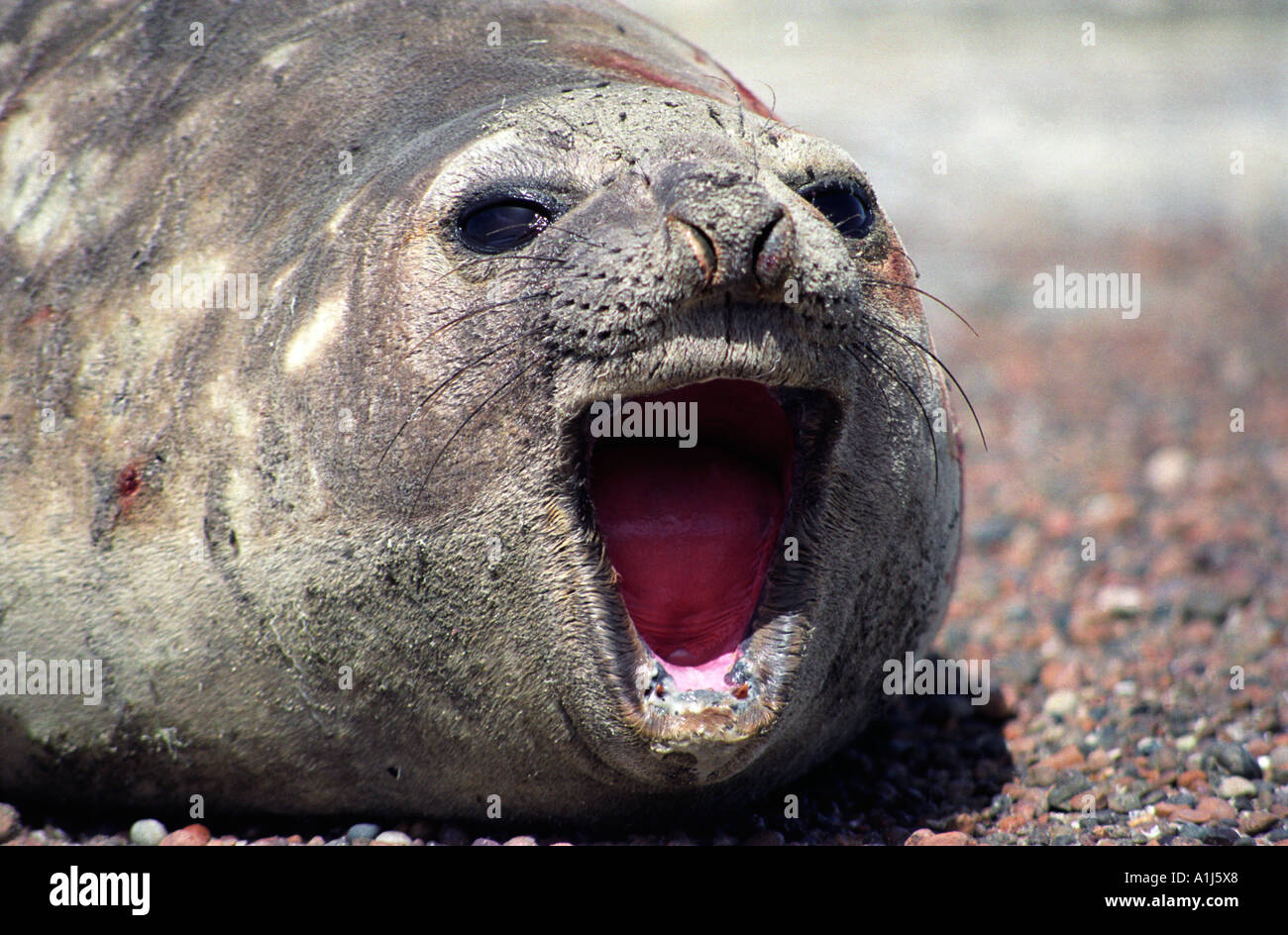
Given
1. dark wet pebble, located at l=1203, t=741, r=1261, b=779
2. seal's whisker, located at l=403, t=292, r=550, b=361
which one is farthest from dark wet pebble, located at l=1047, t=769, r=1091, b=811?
seal's whisker, located at l=403, t=292, r=550, b=361

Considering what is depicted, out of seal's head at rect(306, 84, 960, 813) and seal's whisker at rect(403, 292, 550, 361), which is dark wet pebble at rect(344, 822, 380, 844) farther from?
seal's whisker at rect(403, 292, 550, 361)

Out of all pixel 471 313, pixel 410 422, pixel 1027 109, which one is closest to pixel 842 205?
pixel 471 313

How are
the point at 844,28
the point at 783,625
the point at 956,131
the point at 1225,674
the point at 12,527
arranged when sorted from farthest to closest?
the point at 844,28, the point at 956,131, the point at 1225,674, the point at 12,527, the point at 783,625

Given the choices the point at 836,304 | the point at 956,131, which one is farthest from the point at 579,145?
A: the point at 956,131

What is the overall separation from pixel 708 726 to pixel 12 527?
201 centimetres

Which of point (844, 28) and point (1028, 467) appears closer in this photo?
point (1028, 467)

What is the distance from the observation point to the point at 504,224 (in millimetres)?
3318

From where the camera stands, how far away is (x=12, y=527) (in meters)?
3.77

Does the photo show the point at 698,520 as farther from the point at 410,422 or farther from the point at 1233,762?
the point at 1233,762

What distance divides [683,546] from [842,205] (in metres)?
0.96

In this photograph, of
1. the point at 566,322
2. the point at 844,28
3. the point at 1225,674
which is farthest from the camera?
the point at 844,28
